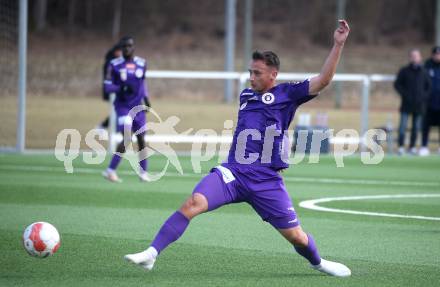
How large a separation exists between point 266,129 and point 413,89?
14122 mm

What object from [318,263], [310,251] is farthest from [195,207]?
[318,263]

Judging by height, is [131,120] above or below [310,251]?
above

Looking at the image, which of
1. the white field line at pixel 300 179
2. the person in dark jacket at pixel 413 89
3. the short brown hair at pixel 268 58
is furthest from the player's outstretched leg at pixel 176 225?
the person in dark jacket at pixel 413 89

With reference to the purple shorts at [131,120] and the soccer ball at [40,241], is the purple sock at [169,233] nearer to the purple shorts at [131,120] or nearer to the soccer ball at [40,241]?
the soccer ball at [40,241]

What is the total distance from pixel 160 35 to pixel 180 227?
48499 mm

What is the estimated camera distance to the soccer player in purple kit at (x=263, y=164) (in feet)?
25.1

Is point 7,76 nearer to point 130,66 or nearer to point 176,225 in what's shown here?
point 130,66

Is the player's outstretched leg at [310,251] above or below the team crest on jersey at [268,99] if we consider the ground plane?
below

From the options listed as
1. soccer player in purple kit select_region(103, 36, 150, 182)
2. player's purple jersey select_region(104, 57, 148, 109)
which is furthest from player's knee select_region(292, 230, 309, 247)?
player's purple jersey select_region(104, 57, 148, 109)

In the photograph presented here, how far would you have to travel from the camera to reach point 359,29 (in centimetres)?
5600

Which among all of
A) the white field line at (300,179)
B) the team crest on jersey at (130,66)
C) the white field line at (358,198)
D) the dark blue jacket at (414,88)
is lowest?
the white field line at (300,179)

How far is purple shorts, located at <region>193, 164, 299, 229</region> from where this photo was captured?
303 inches

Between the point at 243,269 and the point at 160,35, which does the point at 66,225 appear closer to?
the point at 243,269

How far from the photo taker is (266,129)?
25.6 ft
